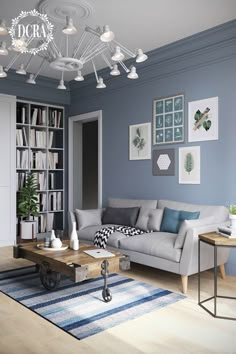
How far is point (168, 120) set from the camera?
4676 mm

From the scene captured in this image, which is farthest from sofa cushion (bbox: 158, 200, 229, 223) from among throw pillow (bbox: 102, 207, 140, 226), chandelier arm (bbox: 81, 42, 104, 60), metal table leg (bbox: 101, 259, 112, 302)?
chandelier arm (bbox: 81, 42, 104, 60)

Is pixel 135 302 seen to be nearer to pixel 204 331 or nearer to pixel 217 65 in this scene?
pixel 204 331

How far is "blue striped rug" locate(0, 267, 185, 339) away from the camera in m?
2.64

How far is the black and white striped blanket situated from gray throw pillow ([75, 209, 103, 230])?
1.52 ft

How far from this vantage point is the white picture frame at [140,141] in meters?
4.97

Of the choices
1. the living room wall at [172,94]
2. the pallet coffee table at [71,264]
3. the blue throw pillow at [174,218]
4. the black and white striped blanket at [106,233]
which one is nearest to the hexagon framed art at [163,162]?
the living room wall at [172,94]

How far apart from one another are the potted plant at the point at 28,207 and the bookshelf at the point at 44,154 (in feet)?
0.80

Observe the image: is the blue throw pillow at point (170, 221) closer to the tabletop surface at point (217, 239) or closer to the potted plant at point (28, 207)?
the tabletop surface at point (217, 239)

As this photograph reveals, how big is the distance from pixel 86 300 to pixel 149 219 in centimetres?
158

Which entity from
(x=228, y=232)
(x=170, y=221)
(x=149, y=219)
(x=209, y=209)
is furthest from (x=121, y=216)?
(x=228, y=232)

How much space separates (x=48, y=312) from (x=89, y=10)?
9.56 feet

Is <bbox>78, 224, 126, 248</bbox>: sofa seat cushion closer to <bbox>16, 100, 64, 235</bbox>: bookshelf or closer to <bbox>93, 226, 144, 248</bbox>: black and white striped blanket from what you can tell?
<bbox>93, 226, 144, 248</bbox>: black and white striped blanket

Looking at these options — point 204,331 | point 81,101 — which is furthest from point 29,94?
point 204,331

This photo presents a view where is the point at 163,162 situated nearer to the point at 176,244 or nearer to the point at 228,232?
the point at 176,244
